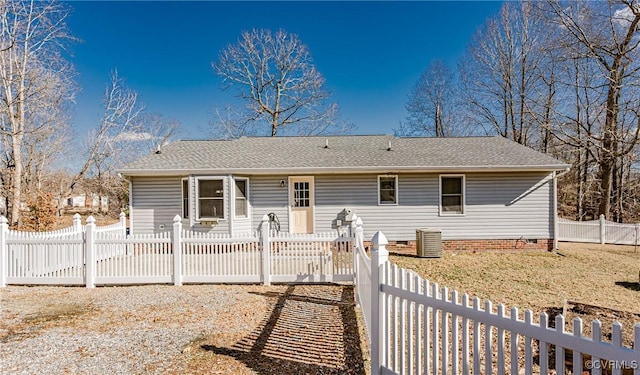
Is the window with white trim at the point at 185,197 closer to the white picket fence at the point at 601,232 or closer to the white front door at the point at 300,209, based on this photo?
the white front door at the point at 300,209

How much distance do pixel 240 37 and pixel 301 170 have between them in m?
18.8

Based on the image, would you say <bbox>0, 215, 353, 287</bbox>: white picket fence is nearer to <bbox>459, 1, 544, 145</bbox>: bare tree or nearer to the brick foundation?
the brick foundation

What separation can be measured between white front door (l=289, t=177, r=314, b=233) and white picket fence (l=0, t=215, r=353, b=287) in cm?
447

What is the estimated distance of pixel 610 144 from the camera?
57.6 ft

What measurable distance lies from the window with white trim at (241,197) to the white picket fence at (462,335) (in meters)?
7.92

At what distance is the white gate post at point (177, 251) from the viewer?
6898 millimetres

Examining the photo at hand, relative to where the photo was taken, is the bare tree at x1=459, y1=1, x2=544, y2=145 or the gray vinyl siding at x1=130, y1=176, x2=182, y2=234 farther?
the bare tree at x1=459, y1=1, x2=544, y2=145

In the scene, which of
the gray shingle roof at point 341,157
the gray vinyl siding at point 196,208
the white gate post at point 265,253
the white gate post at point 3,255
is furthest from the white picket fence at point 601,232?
the white gate post at point 3,255

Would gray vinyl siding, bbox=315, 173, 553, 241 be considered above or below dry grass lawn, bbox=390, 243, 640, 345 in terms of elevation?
above

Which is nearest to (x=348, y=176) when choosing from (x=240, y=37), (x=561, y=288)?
(x=561, y=288)

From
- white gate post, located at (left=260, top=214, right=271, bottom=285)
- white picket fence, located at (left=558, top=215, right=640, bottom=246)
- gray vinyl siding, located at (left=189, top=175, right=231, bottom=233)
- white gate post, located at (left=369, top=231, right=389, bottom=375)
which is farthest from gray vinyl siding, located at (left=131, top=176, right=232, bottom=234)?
white picket fence, located at (left=558, top=215, right=640, bottom=246)

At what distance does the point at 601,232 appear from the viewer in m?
13.8

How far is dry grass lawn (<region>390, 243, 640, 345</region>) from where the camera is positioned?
5496 millimetres

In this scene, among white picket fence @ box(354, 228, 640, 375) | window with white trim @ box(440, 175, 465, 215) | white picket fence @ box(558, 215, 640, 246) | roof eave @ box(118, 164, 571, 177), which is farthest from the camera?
white picket fence @ box(558, 215, 640, 246)
